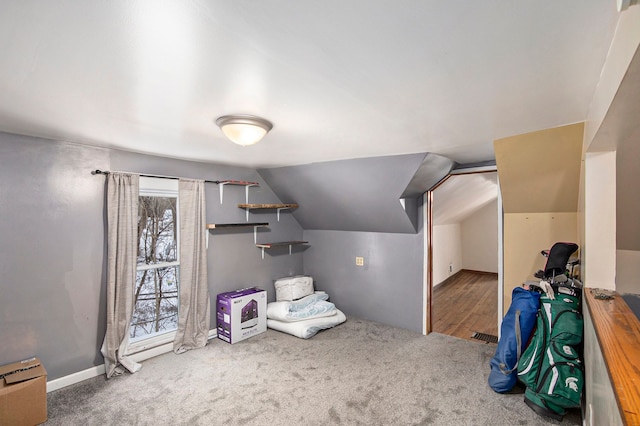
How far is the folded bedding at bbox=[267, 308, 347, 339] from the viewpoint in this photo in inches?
145

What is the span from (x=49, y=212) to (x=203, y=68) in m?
2.24

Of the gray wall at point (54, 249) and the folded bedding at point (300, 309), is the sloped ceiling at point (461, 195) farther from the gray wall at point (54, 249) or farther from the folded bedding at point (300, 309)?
the gray wall at point (54, 249)

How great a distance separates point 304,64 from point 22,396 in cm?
279

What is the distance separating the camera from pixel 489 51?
46.2 inches

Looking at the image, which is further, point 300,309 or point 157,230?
point 300,309

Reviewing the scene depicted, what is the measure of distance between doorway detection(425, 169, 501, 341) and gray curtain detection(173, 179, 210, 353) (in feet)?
8.51

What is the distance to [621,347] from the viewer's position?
3.90ft

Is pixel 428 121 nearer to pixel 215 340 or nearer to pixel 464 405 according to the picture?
pixel 464 405

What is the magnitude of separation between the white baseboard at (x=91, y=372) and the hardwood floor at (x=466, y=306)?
3.13m

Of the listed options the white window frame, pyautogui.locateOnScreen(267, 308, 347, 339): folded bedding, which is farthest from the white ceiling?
pyautogui.locateOnScreen(267, 308, 347, 339): folded bedding

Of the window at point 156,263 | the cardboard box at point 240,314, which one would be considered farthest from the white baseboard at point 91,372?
the cardboard box at point 240,314

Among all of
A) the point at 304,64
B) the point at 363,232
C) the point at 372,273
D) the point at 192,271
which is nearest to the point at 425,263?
the point at 372,273

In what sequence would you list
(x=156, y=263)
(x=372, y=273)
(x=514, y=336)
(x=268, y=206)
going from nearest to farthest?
(x=514, y=336) → (x=156, y=263) → (x=268, y=206) → (x=372, y=273)

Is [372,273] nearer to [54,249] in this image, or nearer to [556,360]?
[556,360]
